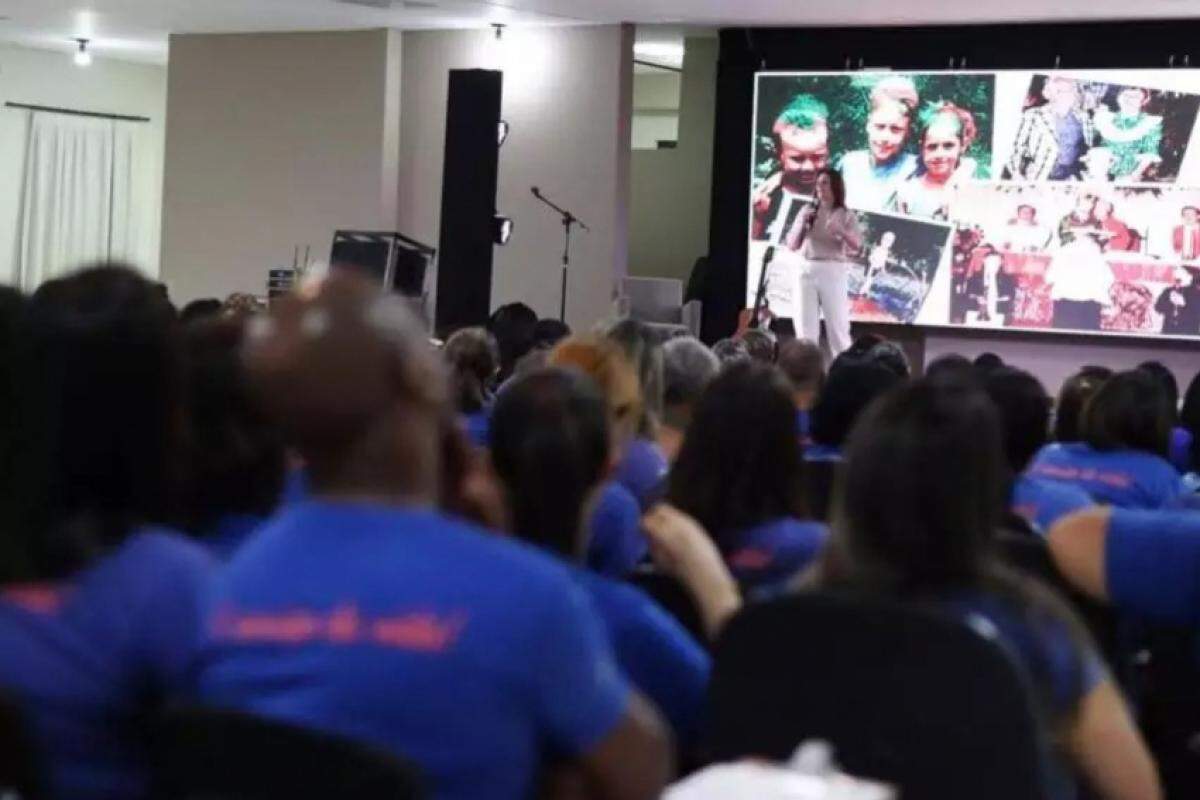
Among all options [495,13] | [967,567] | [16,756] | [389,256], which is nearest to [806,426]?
[967,567]

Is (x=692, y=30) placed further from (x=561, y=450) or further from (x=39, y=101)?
(x=561, y=450)

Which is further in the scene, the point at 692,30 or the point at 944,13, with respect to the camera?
the point at 692,30

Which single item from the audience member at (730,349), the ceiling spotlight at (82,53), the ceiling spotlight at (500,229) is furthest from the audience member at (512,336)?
the ceiling spotlight at (82,53)

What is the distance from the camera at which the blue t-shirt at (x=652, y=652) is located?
2.12m

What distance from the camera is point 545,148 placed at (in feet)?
41.2

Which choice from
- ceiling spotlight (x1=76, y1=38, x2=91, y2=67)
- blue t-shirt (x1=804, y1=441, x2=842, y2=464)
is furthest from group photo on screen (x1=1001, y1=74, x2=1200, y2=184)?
ceiling spotlight (x1=76, y1=38, x2=91, y2=67)

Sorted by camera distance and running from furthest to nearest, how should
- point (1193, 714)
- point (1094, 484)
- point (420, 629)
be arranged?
1. point (1094, 484)
2. point (1193, 714)
3. point (420, 629)

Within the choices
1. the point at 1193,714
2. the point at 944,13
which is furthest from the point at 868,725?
the point at 944,13

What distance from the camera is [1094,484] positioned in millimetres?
3703

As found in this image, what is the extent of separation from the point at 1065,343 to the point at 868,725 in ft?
33.0

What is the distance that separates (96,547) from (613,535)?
130cm

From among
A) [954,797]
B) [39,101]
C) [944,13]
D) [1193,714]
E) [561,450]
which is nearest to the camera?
[954,797]

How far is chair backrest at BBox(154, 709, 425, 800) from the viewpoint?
53.5 inches

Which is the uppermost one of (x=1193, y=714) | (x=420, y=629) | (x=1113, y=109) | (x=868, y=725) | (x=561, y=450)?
(x=1113, y=109)
